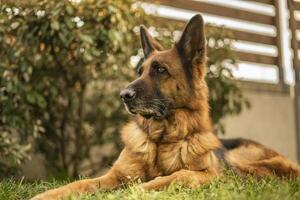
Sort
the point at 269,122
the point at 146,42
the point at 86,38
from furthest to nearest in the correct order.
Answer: the point at 269,122, the point at 86,38, the point at 146,42

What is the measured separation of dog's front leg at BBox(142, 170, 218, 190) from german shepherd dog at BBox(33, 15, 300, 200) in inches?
0.6

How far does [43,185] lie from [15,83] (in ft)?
5.05

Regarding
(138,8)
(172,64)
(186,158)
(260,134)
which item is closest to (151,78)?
(172,64)

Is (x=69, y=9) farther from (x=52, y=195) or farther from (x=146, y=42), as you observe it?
(x=52, y=195)

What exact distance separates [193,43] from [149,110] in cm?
66

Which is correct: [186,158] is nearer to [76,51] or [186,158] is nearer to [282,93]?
[76,51]

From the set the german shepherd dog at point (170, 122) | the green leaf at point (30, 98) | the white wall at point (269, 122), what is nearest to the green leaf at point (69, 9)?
the green leaf at point (30, 98)

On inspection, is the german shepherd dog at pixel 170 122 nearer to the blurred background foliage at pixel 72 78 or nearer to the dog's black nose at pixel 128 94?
the dog's black nose at pixel 128 94

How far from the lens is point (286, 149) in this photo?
28.2 feet

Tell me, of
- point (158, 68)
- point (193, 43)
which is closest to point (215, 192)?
point (158, 68)

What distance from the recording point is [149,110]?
3.91 metres

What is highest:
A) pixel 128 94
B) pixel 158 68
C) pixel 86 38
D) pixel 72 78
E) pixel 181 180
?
pixel 86 38

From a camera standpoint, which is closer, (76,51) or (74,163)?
(76,51)

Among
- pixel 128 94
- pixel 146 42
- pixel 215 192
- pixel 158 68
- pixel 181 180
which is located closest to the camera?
pixel 215 192
